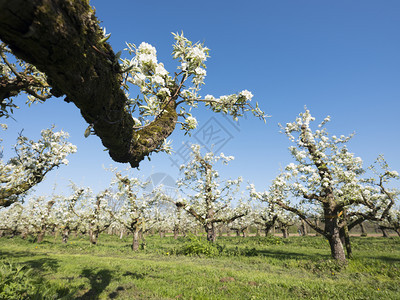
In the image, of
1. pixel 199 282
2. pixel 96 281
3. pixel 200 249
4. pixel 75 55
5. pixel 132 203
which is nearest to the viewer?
pixel 75 55

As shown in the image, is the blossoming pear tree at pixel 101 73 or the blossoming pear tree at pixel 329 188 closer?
the blossoming pear tree at pixel 101 73

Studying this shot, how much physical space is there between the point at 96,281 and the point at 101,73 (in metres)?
9.86

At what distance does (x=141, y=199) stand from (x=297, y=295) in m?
17.6

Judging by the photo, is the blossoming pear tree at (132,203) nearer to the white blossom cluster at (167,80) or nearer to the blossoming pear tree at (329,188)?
the blossoming pear tree at (329,188)

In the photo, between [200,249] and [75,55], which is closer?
[75,55]

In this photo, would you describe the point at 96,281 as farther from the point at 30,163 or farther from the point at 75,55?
the point at 75,55

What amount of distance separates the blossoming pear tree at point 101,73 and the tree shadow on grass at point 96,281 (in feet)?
21.9

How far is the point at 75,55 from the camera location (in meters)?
1.60

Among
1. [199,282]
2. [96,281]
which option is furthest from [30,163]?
[199,282]

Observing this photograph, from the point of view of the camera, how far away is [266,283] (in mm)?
7906

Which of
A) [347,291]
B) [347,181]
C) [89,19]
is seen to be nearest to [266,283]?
[347,291]

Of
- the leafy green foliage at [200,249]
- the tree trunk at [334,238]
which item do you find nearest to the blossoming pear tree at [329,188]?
the tree trunk at [334,238]

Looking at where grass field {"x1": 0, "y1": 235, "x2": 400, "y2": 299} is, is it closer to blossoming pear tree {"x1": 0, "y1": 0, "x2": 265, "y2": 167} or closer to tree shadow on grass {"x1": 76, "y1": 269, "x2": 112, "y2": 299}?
tree shadow on grass {"x1": 76, "y1": 269, "x2": 112, "y2": 299}

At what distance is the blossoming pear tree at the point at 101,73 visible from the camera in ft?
4.39
